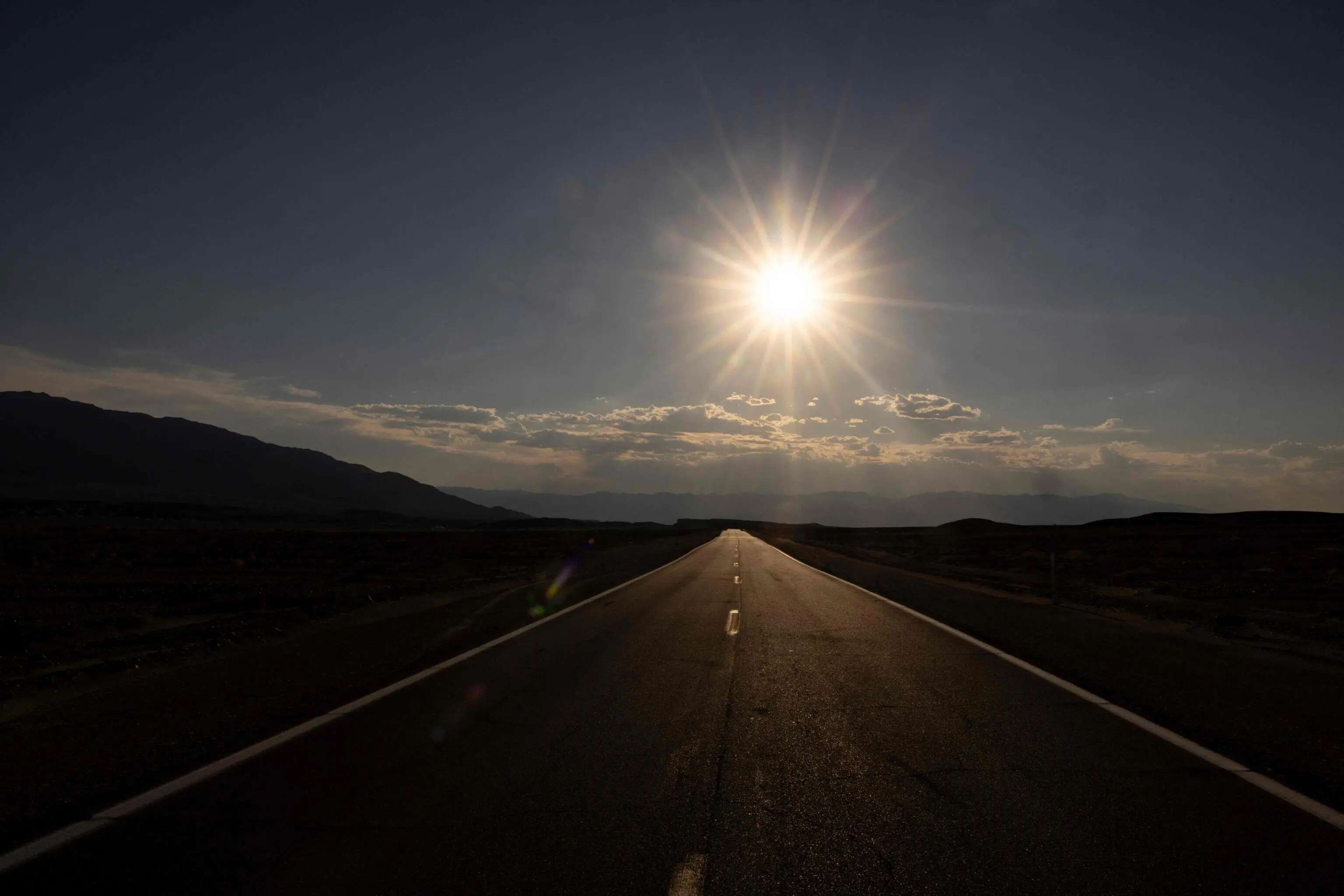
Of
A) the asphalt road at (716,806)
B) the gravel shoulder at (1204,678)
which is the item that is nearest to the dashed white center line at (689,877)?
the asphalt road at (716,806)

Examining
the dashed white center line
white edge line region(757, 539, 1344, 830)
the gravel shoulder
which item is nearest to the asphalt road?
the dashed white center line

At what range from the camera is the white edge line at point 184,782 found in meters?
4.44

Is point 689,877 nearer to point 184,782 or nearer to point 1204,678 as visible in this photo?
point 184,782

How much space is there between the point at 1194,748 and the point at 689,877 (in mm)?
4668

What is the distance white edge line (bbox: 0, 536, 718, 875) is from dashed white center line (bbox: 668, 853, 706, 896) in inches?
129

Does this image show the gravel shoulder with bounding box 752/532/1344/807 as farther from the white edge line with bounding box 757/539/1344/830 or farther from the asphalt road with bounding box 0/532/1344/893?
the asphalt road with bounding box 0/532/1344/893

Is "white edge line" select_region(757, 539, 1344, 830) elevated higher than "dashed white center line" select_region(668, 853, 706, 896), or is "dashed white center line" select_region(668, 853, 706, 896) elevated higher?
"white edge line" select_region(757, 539, 1344, 830)

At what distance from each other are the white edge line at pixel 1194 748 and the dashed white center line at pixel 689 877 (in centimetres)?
359

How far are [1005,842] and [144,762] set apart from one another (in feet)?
19.3

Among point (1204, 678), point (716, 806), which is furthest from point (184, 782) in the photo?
point (1204, 678)

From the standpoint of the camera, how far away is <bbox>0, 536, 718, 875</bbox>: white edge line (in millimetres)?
4438

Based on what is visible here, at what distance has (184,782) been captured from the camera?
5641 millimetres

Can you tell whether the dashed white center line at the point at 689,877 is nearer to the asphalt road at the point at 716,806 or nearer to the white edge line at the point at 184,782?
the asphalt road at the point at 716,806

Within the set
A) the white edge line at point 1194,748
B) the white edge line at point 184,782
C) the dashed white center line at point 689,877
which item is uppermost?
the white edge line at point 1194,748
